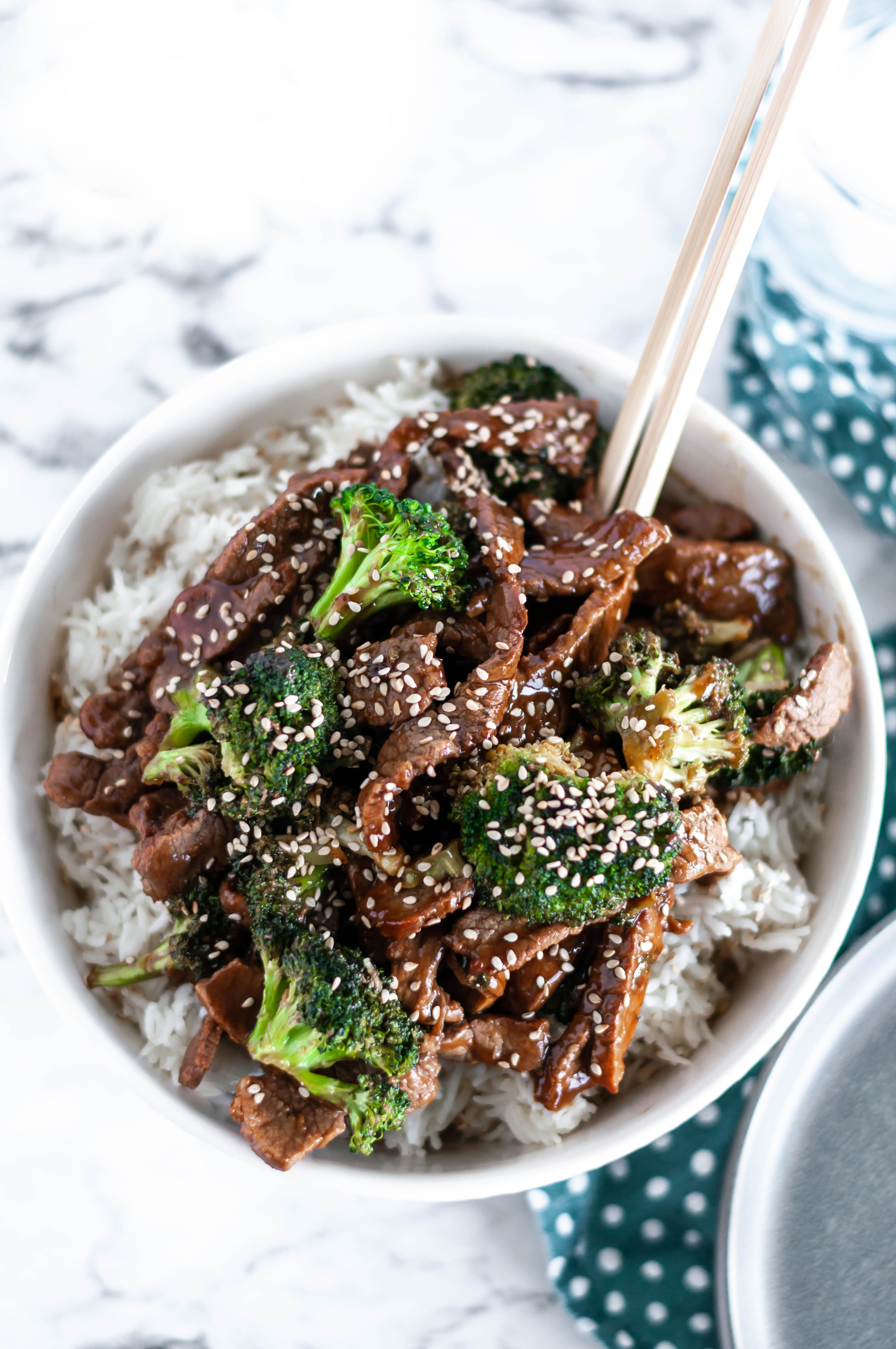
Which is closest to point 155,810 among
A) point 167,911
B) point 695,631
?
point 167,911

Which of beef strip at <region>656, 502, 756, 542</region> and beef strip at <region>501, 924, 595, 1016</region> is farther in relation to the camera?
beef strip at <region>656, 502, 756, 542</region>

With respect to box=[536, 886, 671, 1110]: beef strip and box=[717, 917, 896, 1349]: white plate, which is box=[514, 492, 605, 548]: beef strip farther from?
box=[717, 917, 896, 1349]: white plate

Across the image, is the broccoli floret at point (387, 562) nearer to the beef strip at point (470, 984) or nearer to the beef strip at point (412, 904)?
the beef strip at point (412, 904)

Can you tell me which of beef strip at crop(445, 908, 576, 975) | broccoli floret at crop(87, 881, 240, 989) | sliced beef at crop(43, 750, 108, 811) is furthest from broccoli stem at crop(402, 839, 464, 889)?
sliced beef at crop(43, 750, 108, 811)

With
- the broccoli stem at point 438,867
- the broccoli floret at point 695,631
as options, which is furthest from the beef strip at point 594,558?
the broccoli stem at point 438,867

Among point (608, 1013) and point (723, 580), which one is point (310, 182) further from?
point (608, 1013)
